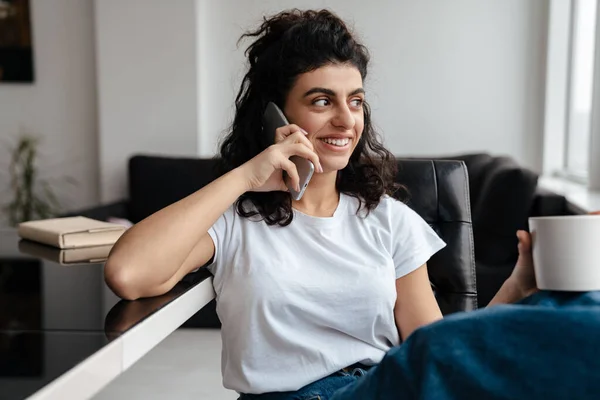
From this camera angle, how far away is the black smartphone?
1418 millimetres

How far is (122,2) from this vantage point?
13.9ft

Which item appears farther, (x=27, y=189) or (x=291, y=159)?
(x=27, y=189)

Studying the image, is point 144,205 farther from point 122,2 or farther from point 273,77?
point 273,77

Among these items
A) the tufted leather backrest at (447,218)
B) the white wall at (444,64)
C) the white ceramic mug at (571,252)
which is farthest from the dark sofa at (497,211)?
the white ceramic mug at (571,252)

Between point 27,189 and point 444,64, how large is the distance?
2453 millimetres

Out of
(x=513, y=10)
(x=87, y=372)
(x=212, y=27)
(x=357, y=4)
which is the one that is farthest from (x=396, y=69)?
(x=87, y=372)

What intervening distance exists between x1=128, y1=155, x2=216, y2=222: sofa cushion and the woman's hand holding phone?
2.48m

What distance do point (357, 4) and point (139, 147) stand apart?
1449mm

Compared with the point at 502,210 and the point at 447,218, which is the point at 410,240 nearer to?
the point at 447,218

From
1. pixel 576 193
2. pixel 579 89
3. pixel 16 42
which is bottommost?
pixel 576 193

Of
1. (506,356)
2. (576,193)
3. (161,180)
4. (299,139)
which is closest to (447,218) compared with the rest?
(299,139)

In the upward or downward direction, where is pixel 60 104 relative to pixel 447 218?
upward

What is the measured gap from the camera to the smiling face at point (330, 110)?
1.48 m

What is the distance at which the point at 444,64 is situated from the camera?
14.1 feet
